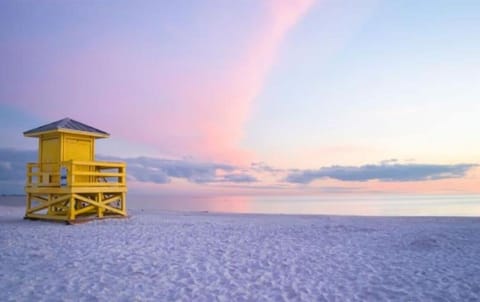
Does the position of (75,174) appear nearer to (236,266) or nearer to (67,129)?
→ (67,129)

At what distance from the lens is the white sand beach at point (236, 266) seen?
16.8 feet

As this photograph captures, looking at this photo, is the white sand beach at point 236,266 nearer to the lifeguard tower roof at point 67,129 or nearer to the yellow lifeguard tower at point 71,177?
the yellow lifeguard tower at point 71,177

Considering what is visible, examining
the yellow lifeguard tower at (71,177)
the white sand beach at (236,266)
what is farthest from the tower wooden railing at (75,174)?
the white sand beach at (236,266)

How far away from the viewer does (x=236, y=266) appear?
652 centimetres

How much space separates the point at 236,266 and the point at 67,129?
931 centimetres

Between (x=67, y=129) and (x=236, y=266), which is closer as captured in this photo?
(x=236, y=266)

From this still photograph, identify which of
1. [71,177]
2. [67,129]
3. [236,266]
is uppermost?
[67,129]

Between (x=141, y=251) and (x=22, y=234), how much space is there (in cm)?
444

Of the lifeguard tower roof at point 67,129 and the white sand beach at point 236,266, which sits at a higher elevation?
the lifeguard tower roof at point 67,129

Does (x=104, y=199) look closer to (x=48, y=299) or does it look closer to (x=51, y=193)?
(x=51, y=193)

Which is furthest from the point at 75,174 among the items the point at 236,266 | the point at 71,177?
the point at 236,266

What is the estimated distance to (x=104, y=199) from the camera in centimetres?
1462

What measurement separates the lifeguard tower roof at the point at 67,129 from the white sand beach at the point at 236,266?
4.07 meters

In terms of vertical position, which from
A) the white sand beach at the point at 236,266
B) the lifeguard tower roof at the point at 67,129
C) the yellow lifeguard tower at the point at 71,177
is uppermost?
the lifeguard tower roof at the point at 67,129
